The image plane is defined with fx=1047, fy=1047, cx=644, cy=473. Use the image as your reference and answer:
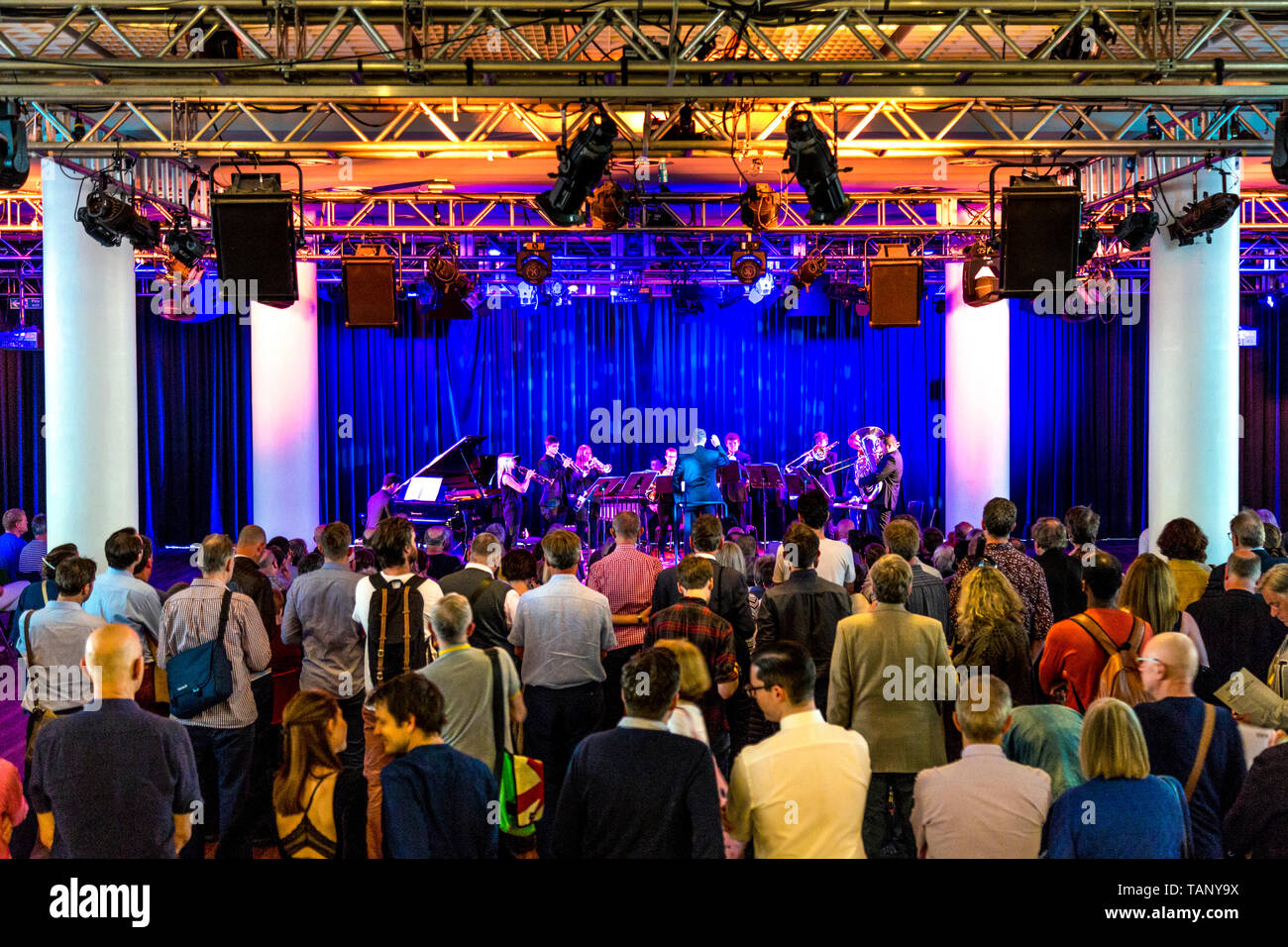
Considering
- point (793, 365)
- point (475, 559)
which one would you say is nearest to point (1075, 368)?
point (793, 365)

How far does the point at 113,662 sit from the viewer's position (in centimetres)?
287

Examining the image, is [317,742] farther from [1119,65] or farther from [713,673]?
[1119,65]

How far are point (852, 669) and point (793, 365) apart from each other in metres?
14.0

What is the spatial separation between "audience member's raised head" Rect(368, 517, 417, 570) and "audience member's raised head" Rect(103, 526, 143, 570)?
1143mm

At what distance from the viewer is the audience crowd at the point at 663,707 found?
8.39 ft

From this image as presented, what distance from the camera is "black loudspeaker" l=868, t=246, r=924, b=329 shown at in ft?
32.0

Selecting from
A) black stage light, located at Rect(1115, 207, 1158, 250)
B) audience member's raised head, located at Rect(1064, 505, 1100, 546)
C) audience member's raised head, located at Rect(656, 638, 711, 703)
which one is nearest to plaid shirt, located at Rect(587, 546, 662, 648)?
audience member's raised head, located at Rect(656, 638, 711, 703)

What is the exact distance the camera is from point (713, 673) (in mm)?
4012

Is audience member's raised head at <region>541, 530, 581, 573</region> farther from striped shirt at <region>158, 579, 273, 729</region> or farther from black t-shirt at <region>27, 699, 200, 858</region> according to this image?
black t-shirt at <region>27, 699, 200, 858</region>

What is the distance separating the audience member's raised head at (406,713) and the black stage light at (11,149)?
15.4ft

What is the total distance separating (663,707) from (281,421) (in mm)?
9824

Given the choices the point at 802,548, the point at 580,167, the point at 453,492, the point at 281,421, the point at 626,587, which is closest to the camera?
the point at 802,548

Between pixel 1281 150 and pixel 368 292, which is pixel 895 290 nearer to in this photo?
pixel 1281 150

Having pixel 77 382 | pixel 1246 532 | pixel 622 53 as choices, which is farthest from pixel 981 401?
pixel 77 382
